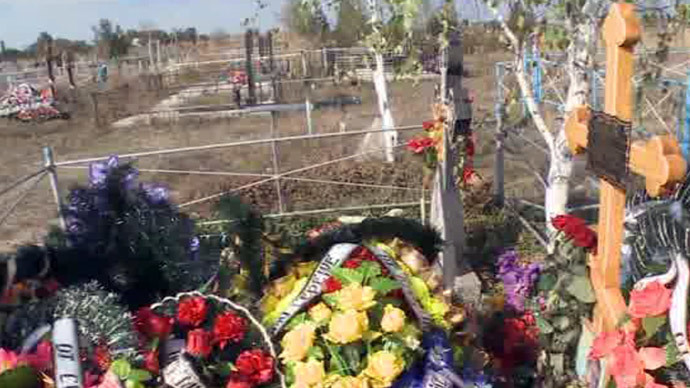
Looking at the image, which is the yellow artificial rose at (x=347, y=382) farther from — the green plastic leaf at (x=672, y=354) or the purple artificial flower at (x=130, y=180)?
the purple artificial flower at (x=130, y=180)

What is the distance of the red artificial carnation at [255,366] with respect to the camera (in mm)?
1782

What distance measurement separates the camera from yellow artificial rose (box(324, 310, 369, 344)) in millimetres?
1821

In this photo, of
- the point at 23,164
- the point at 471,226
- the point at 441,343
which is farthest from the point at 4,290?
the point at 23,164

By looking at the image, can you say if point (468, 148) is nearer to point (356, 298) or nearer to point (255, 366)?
point (356, 298)

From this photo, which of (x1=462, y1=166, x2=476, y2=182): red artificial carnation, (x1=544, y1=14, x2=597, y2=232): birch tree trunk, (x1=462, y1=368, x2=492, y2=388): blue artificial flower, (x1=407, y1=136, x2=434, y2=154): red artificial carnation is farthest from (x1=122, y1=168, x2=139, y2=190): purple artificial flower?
(x1=462, y1=166, x2=476, y2=182): red artificial carnation

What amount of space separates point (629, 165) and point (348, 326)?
88 centimetres

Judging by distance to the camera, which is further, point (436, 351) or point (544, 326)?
point (544, 326)

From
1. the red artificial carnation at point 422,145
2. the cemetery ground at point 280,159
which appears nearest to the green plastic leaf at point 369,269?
the cemetery ground at point 280,159

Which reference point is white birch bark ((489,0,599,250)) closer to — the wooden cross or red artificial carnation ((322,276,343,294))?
the wooden cross

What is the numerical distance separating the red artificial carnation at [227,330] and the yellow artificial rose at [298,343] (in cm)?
12

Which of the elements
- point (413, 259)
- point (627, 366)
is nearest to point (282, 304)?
point (413, 259)

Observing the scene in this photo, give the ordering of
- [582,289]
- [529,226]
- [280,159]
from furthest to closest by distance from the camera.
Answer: [280,159] < [529,226] < [582,289]

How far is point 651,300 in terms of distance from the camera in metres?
1.77

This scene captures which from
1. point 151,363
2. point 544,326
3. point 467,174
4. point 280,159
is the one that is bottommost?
point 280,159
